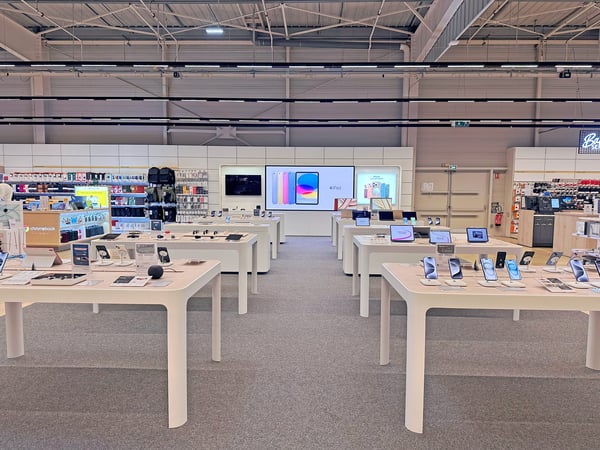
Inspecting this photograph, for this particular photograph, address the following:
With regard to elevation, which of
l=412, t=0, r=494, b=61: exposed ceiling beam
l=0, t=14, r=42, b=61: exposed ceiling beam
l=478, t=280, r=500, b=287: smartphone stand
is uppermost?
l=0, t=14, r=42, b=61: exposed ceiling beam

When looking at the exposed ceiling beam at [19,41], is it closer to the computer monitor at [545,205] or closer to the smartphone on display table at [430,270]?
the smartphone on display table at [430,270]

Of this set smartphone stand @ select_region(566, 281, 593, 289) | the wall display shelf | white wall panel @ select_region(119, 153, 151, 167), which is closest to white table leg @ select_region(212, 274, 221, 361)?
smartphone stand @ select_region(566, 281, 593, 289)

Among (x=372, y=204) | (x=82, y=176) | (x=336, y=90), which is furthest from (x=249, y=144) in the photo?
(x=372, y=204)

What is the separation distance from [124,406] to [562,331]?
420 centimetres

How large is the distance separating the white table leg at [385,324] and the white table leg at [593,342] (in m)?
1.59

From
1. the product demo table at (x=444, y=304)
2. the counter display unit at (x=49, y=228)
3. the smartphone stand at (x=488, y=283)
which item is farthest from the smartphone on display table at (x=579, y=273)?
the counter display unit at (x=49, y=228)

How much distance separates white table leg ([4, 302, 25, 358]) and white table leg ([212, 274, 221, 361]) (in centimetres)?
160

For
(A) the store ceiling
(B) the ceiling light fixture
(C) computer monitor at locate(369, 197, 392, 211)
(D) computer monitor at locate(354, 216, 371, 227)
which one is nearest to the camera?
(D) computer monitor at locate(354, 216, 371, 227)

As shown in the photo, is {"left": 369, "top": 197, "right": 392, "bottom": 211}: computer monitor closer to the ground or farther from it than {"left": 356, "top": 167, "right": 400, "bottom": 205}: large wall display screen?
closer to the ground

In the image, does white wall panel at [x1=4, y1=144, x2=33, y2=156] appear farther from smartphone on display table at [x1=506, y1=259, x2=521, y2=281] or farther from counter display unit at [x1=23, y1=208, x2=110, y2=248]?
smartphone on display table at [x1=506, y1=259, x2=521, y2=281]

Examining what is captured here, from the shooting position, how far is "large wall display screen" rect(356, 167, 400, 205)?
42.7ft

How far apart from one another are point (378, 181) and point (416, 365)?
1105 cm

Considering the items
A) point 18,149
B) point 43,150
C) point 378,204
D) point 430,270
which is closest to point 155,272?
point 430,270

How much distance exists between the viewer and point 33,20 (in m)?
12.1
